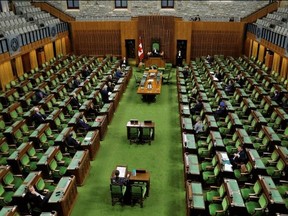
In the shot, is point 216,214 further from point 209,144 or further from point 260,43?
point 260,43

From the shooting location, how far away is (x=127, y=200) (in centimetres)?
895

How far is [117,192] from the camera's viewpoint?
8594mm

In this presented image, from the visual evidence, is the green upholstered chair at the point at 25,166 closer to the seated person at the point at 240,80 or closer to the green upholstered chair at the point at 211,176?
the green upholstered chair at the point at 211,176

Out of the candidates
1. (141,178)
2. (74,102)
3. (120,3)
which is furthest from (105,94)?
(120,3)

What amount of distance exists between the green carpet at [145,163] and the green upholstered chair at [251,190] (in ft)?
5.85

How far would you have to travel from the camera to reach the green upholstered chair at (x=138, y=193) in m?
8.55

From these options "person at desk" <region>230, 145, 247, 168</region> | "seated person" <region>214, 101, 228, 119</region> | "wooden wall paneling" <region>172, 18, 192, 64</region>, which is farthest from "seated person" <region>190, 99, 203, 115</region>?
"wooden wall paneling" <region>172, 18, 192, 64</region>

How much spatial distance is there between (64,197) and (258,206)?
519 cm

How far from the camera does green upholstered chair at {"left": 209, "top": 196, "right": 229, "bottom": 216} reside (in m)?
7.69

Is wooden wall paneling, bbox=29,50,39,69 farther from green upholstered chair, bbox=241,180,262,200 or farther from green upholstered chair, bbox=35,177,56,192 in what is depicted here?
green upholstered chair, bbox=241,180,262,200

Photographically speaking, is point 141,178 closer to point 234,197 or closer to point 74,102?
point 234,197

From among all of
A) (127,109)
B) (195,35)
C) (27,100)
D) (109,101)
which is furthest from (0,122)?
(195,35)

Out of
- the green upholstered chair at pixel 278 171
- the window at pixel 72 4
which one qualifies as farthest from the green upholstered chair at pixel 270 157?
the window at pixel 72 4

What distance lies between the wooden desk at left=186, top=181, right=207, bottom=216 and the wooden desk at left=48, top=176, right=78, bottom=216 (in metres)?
3.29
